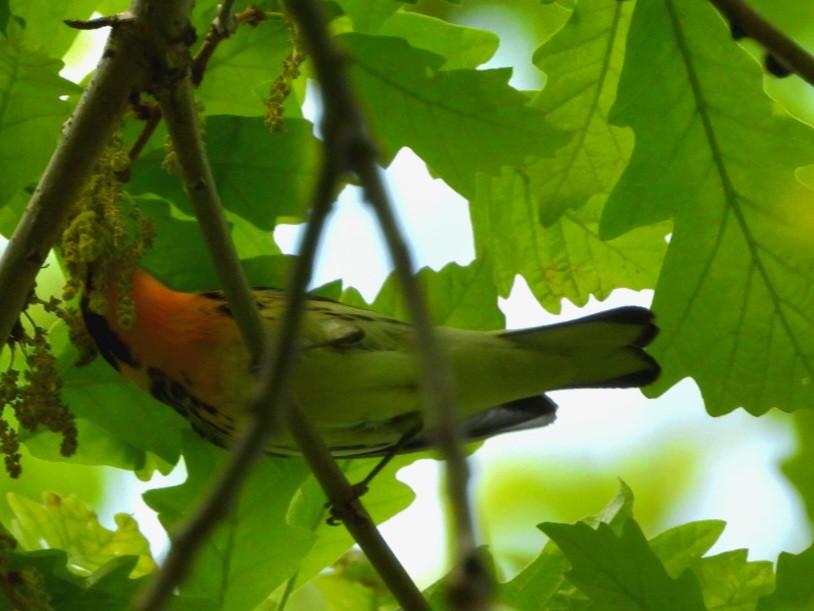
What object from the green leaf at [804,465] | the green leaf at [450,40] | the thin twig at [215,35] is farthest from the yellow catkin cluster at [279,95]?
the green leaf at [804,465]

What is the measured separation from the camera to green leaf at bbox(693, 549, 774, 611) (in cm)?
313

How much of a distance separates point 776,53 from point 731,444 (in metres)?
5.47

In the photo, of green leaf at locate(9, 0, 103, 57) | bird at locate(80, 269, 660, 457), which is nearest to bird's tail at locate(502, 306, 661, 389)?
bird at locate(80, 269, 660, 457)

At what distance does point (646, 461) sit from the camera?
663 centimetres

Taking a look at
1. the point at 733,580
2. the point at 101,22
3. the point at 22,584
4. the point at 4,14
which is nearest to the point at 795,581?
the point at 733,580

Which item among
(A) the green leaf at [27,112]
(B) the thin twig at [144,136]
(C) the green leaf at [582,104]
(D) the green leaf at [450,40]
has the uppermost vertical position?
(D) the green leaf at [450,40]

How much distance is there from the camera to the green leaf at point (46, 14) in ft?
10.4

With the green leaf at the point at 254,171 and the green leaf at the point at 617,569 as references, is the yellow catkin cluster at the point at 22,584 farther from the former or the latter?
the green leaf at the point at 617,569

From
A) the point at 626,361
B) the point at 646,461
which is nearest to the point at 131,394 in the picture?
the point at 626,361

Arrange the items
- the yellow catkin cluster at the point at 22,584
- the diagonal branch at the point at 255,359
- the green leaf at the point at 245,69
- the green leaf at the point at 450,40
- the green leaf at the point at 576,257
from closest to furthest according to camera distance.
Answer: the diagonal branch at the point at 255,359
the yellow catkin cluster at the point at 22,584
the green leaf at the point at 245,69
the green leaf at the point at 450,40
the green leaf at the point at 576,257

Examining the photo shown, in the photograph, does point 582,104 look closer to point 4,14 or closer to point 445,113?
point 445,113

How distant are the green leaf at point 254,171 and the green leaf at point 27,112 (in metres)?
0.28

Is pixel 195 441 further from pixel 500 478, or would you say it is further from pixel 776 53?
pixel 500 478

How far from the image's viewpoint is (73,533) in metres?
3.52
